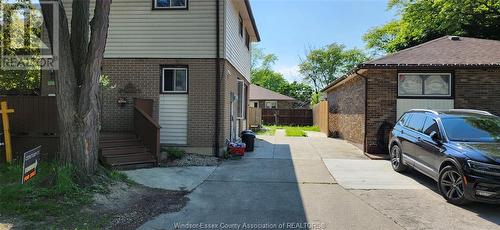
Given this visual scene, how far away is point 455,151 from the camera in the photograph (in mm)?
7734

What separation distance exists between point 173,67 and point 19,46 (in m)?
8.40

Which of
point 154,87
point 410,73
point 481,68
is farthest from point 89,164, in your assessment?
point 481,68

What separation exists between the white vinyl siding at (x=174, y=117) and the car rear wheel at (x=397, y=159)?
20.6ft

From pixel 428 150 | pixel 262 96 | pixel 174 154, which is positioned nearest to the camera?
pixel 428 150

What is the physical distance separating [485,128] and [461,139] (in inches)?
33.9

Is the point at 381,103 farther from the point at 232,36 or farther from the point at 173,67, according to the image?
the point at 173,67

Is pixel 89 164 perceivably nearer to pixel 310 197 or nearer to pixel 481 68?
pixel 310 197

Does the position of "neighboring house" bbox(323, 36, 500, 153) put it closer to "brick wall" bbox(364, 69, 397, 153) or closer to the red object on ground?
"brick wall" bbox(364, 69, 397, 153)

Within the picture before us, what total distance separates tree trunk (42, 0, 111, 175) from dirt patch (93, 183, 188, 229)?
0.80m

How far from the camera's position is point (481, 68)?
1342 cm

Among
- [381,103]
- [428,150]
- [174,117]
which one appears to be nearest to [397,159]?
[428,150]

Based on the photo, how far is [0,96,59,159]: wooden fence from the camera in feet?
34.4

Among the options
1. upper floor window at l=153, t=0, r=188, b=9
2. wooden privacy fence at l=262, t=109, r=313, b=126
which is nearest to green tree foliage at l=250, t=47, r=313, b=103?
wooden privacy fence at l=262, t=109, r=313, b=126

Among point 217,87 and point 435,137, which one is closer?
point 435,137
